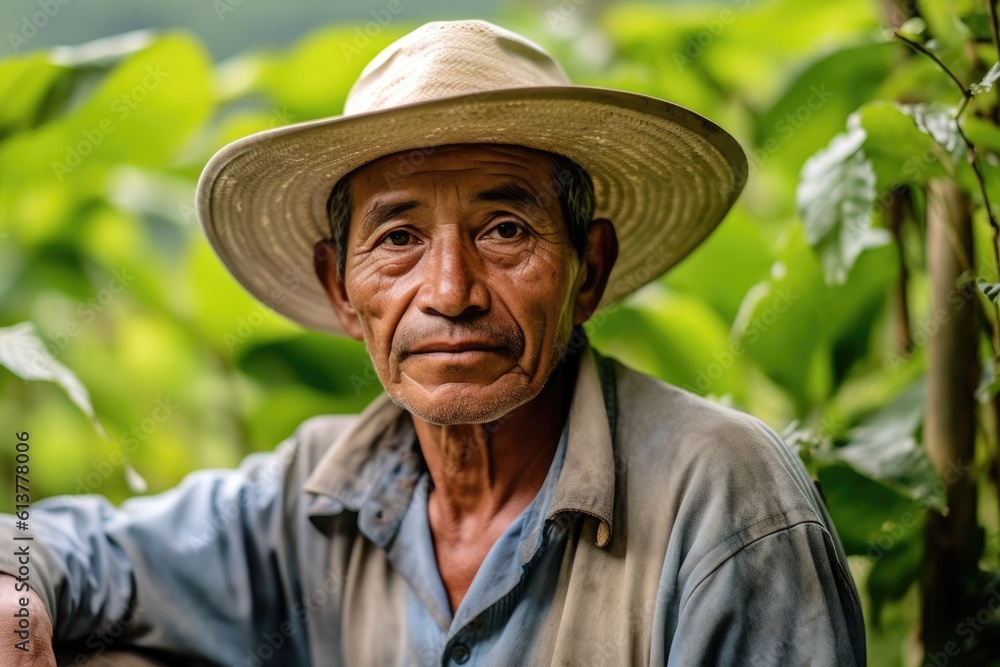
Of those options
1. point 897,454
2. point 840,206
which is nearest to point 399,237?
point 840,206

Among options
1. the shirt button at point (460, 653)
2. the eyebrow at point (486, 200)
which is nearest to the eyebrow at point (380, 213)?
the eyebrow at point (486, 200)

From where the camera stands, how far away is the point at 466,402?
1381 millimetres

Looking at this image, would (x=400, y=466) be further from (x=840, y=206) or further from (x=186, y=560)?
(x=840, y=206)

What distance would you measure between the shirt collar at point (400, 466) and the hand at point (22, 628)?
1.37 feet

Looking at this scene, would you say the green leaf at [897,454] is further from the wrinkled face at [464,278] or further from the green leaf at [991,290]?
the wrinkled face at [464,278]

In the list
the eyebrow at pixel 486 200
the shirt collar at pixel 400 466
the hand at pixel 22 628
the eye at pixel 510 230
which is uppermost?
the eyebrow at pixel 486 200

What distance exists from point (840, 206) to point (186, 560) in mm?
1152

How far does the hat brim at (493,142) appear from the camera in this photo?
131 cm

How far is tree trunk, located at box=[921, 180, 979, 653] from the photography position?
1.75 m

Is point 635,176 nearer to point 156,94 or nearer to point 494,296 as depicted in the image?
point 494,296

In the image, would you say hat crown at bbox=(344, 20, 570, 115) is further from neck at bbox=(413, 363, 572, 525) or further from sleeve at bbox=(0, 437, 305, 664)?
sleeve at bbox=(0, 437, 305, 664)

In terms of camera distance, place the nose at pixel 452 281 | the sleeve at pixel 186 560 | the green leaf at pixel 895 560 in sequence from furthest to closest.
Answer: the green leaf at pixel 895 560
the sleeve at pixel 186 560
the nose at pixel 452 281

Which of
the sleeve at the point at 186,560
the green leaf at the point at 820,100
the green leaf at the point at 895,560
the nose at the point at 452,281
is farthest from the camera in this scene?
the green leaf at the point at 820,100

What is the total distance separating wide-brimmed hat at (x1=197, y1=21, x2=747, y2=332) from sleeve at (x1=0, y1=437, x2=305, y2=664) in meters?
0.34
